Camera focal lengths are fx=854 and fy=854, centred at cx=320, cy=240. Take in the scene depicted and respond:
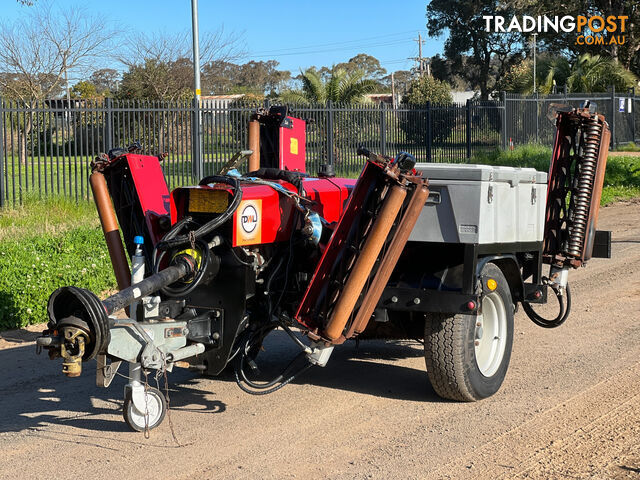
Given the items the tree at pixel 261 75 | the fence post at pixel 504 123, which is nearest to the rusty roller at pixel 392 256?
the fence post at pixel 504 123

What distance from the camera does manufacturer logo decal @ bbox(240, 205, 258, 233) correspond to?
512cm

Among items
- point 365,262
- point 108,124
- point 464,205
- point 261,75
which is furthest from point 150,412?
point 261,75

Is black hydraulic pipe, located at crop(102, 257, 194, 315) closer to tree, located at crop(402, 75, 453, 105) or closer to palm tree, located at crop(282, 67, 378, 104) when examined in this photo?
palm tree, located at crop(282, 67, 378, 104)

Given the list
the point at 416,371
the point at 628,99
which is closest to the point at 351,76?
the point at 628,99

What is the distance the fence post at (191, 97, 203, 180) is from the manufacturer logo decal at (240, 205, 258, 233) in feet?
39.1

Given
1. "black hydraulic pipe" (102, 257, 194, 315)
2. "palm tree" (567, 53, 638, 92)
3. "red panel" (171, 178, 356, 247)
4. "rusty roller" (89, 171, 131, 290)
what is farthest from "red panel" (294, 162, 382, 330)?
"palm tree" (567, 53, 638, 92)

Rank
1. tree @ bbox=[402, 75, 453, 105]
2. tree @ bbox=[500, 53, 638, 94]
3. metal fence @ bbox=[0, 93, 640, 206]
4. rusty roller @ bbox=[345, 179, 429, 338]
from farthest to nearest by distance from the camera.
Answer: tree @ bbox=[402, 75, 453, 105]
tree @ bbox=[500, 53, 638, 94]
metal fence @ bbox=[0, 93, 640, 206]
rusty roller @ bbox=[345, 179, 429, 338]

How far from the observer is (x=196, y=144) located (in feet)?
55.4

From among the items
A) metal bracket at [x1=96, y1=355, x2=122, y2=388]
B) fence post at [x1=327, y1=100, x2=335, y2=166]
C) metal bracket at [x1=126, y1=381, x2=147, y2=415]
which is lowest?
metal bracket at [x1=126, y1=381, x2=147, y2=415]

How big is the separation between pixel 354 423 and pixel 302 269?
105 centimetres

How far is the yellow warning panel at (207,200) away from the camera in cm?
512

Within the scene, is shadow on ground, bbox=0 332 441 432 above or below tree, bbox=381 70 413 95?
below

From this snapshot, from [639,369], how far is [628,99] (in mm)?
28771

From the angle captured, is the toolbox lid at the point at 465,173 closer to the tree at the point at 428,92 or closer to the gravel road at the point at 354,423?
the gravel road at the point at 354,423
